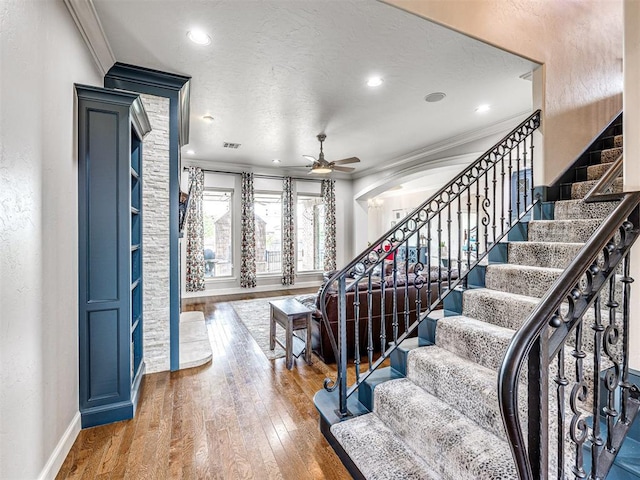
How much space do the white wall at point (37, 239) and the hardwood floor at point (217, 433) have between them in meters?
0.30

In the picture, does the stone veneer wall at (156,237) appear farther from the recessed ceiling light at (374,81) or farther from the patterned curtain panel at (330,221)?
the patterned curtain panel at (330,221)

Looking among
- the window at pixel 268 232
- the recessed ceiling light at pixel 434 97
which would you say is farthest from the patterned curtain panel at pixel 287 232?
the recessed ceiling light at pixel 434 97

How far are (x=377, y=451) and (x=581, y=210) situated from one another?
2618mm

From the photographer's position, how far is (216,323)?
507 centimetres

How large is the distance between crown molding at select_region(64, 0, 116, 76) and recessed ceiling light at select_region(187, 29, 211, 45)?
0.66 meters

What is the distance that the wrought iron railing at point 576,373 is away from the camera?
0.97 m

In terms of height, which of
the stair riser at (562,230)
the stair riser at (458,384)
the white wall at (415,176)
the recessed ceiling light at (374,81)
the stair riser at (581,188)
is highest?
Result: the recessed ceiling light at (374,81)

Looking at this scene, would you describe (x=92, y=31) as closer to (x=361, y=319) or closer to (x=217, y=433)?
(x=217, y=433)

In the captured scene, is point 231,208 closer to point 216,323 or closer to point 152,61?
point 216,323

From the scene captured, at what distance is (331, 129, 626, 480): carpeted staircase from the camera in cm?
159

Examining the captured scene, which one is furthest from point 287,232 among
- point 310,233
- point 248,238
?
point 248,238

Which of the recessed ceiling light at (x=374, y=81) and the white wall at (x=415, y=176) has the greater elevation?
the recessed ceiling light at (x=374, y=81)

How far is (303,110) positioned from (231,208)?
3857 millimetres

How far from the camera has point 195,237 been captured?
6848 millimetres
